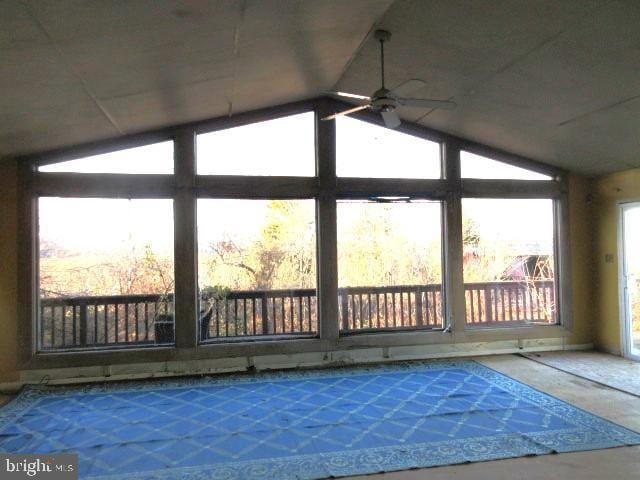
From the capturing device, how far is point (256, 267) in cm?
523

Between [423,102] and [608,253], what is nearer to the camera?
[423,102]

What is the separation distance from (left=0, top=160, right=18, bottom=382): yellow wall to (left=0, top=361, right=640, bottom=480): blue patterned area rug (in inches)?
18.8

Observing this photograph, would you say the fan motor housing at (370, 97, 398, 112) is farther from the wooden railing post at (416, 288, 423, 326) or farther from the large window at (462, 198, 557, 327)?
the wooden railing post at (416, 288, 423, 326)

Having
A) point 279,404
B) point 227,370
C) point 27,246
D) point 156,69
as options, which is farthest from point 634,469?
point 27,246

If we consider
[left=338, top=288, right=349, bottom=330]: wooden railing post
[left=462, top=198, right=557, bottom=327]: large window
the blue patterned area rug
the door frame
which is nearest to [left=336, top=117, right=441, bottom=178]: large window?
[left=462, top=198, right=557, bottom=327]: large window

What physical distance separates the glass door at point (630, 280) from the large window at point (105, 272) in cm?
578

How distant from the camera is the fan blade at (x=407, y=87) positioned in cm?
342

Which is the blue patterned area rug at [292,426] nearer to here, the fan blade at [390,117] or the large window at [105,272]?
the large window at [105,272]

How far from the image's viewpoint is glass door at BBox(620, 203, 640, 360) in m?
5.41

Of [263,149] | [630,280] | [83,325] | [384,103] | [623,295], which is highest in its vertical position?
[263,149]

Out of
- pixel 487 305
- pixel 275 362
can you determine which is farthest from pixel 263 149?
pixel 487 305

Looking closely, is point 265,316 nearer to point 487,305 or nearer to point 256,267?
point 256,267

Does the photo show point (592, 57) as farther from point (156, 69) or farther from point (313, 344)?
point (313, 344)

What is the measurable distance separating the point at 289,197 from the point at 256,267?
97cm
